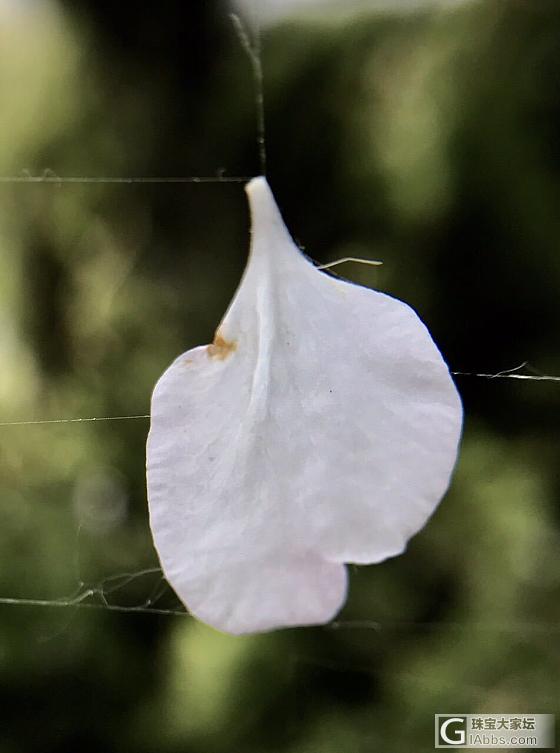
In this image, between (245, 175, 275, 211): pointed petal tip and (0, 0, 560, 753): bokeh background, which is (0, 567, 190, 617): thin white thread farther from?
(245, 175, 275, 211): pointed petal tip

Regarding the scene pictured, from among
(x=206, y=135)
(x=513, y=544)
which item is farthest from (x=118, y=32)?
(x=513, y=544)

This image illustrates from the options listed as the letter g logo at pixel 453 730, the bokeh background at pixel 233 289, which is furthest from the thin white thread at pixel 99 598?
the letter g logo at pixel 453 730

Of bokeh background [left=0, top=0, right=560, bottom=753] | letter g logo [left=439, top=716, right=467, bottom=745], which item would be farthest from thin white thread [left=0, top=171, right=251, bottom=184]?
letter g logo [left=439, top=716, right=467, bottom=745]

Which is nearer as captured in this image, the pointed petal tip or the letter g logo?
the pointed petal tip

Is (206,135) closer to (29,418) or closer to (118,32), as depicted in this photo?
(118,32)

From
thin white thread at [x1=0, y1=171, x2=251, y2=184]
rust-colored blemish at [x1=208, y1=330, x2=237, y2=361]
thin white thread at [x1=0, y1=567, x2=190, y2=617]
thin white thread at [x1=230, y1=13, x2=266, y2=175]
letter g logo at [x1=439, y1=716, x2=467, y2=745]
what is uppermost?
thin white thread at [x1=230, y1=13, x2=266, y2=175]

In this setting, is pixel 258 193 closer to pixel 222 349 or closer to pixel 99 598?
pixel 222 349
